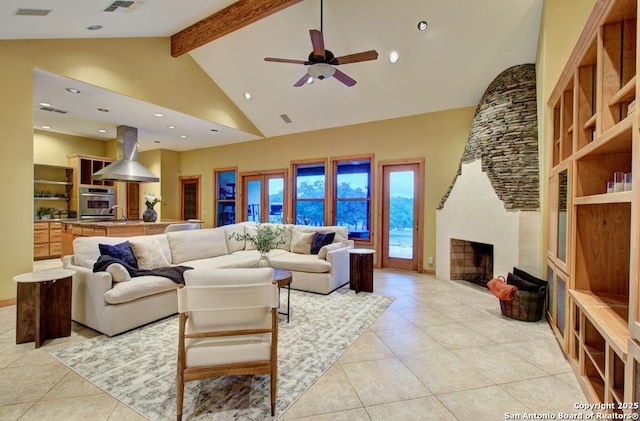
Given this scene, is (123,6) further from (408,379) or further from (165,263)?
(408,379)

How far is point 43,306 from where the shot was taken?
276 centimetres

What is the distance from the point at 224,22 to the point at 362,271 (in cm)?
441

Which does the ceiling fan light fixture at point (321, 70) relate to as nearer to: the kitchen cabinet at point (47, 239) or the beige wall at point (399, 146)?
the beige wall at point (399, 146)

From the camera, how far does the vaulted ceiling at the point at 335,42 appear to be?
3.82m

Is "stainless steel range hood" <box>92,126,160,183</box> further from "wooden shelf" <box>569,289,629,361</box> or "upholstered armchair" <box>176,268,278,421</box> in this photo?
"wooden shelf" <box>569,289,629,361</box>

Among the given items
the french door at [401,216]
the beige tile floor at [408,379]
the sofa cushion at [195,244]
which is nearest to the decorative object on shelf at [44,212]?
the beige tile floor at [408,379]

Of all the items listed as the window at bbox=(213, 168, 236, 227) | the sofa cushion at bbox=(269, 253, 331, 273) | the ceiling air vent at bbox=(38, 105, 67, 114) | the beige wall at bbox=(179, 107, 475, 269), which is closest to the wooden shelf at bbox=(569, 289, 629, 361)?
the sofa cushion at bbox=(269, 253, 331, 273)

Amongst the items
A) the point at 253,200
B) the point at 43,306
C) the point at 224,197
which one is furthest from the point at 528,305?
the point at 224,197

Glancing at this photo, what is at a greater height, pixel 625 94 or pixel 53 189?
pixel 625 94

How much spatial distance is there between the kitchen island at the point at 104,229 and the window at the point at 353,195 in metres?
3.89

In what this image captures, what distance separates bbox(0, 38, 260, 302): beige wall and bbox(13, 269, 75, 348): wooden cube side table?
1.54m

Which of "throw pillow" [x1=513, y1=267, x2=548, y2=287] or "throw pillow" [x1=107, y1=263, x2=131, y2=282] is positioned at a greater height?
"throw pillow" [x1=107, y1=263, x2=131, y2=282]

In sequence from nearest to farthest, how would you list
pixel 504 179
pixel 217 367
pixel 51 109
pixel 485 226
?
pixel 217 367, pixel 504 179, pixel 485 226, pixel 51 109

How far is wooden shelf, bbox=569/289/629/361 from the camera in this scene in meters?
1.56
